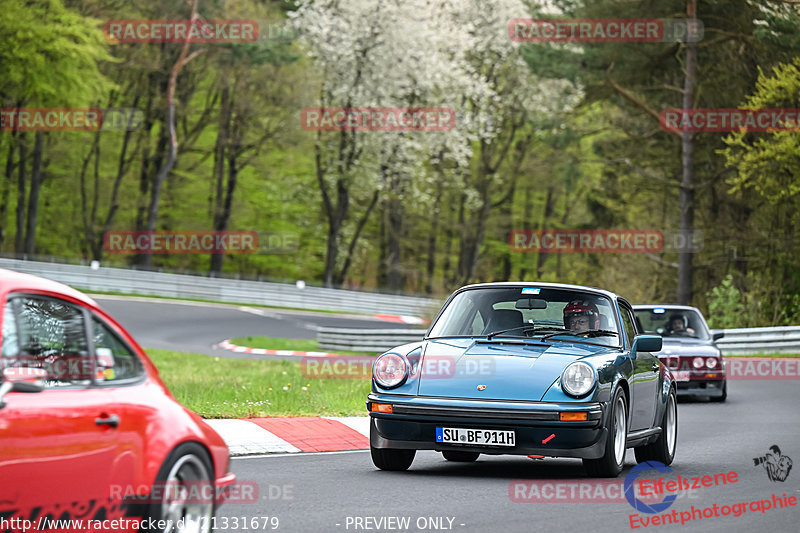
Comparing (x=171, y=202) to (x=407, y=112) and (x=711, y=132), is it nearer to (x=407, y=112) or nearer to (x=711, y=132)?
(x=407, y=112)

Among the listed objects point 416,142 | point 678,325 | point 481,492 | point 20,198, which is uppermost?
point 416,142

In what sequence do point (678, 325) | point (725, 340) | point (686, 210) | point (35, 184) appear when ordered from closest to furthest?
point (678, 325)
point (725, 340)
point (686, 210)
point (35, 184)

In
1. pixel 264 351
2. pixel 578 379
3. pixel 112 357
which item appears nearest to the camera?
pixel 112 357

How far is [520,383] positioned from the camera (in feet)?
29.8

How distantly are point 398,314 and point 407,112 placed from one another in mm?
9356

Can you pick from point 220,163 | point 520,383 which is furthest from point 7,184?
point 520,383

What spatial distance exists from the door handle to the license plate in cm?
403
